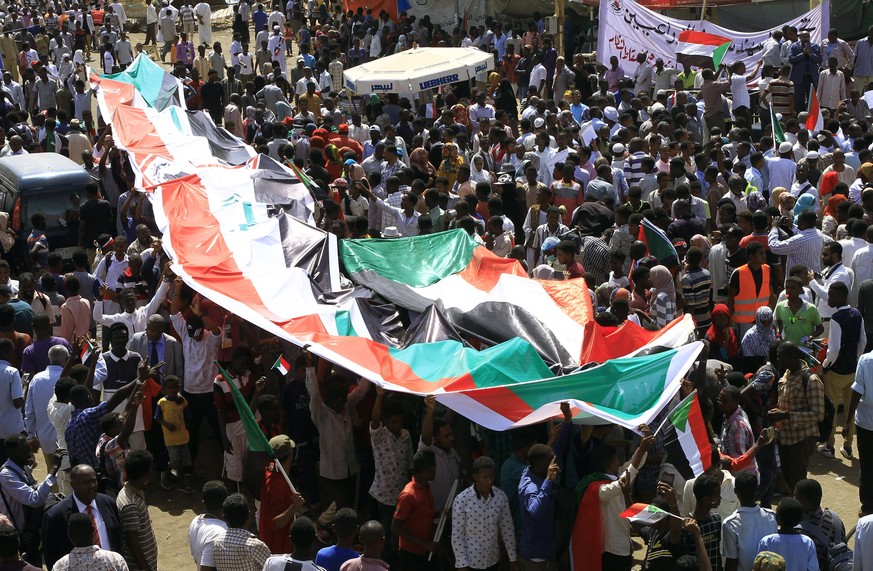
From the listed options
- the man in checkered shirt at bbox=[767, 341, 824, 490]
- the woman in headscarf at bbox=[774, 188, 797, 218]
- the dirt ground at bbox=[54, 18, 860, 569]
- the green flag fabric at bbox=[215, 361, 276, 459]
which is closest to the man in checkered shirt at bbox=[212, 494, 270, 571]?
the green flag fabric at bbox=[215, 361, 276, 459]

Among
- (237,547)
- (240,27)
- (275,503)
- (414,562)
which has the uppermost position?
(237,547)

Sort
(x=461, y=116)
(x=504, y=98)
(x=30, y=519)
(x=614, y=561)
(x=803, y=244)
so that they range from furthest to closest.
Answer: (x=504, y=98) < (x=461, y=116) < (x=803, y=244) < (x=30, y=519) < (x=614, y=561)

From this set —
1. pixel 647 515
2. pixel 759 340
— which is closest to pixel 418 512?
pixel 647 515

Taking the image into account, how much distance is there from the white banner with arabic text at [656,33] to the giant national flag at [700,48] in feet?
0.49

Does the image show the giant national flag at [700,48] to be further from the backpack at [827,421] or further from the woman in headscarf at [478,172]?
the backpack at [827,421]

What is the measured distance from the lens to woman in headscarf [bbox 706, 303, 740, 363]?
10141mm

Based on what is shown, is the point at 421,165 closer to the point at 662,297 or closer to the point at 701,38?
the point at 662,297

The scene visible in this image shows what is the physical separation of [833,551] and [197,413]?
5561mm

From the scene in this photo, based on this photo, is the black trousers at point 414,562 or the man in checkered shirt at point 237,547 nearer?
the man in checkered shirt at point 237,547

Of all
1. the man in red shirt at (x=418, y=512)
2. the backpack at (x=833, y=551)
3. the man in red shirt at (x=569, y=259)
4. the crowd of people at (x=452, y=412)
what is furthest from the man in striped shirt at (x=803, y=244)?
the man in red shirt at (x=418, y=512)

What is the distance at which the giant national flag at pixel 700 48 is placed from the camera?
20609 mm

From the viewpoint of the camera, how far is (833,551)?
22.5 feet

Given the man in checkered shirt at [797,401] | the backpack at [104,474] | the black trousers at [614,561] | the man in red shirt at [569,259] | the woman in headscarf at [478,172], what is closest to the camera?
the black trousers at [614,561]

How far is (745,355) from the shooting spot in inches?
399
